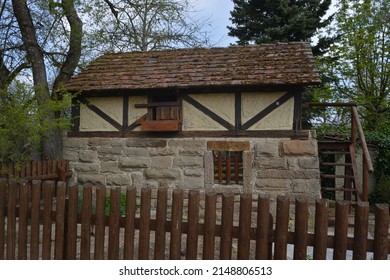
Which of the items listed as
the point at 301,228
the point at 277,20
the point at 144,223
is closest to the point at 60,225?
the point at 144,223

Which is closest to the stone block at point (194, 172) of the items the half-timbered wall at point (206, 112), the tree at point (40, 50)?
the half-timbered wall at point (206, 112)

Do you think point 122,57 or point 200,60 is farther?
point 122,57

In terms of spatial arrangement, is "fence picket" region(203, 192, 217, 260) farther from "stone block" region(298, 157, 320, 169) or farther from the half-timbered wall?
"stone block" region(298, 157, 320, 169)

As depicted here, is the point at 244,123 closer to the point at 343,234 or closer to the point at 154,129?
the point at 154,129

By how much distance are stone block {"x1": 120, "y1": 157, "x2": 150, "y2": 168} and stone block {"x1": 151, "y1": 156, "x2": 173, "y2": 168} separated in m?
0.14

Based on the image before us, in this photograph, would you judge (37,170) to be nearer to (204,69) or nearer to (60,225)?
(60,225)

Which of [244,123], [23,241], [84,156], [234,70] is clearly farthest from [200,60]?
[23,241]

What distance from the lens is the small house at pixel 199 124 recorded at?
18.9 feet

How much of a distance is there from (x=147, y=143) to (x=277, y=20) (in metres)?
8.72

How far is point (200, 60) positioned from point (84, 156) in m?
3.58

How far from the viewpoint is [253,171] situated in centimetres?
595

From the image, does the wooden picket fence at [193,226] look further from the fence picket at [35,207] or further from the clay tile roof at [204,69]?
the clay tile roof at [204,69]

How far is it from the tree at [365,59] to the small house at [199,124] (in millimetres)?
6631

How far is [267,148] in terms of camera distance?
5.86 meters
